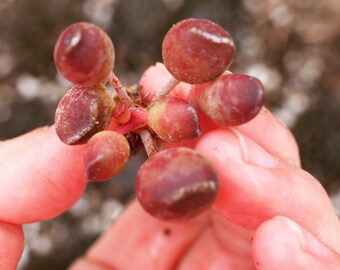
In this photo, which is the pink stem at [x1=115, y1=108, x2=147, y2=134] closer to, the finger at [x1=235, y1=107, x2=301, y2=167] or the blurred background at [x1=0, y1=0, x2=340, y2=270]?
the finger at [x1=235, y1=107, x2=301, y2=167]

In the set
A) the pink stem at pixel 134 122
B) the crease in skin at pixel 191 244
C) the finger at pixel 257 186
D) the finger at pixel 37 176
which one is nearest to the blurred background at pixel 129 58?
the crease in skin at pixel 191 244

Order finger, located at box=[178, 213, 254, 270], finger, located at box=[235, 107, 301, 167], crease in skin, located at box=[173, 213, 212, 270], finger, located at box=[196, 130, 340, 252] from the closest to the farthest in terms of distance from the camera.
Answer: finger, located at box=[196, 130, 340, 252], finger, located at box=[235, 107, 301, 167], finger, located at box=[178, 213, 254, 270], crease in skin, located at box=[173, 213, 212, 270]

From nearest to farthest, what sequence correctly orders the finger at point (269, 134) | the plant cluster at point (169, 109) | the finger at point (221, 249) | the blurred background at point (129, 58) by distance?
1. the plant cluster at point (169, 109)
2. the finger at point (269, 134)
3. the finger at point (221, 249)
4. the blurred background at point (129, 58)

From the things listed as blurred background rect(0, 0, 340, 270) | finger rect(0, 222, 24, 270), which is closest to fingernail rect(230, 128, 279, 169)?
finger rect(0, 222, 24, 270)

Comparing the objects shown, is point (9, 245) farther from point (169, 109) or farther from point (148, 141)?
point (169, 109)

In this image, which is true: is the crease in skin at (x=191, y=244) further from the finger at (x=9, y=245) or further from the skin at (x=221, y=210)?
the finger at (x=9, y=245)

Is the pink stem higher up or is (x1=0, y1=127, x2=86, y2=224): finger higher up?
the pink stem
